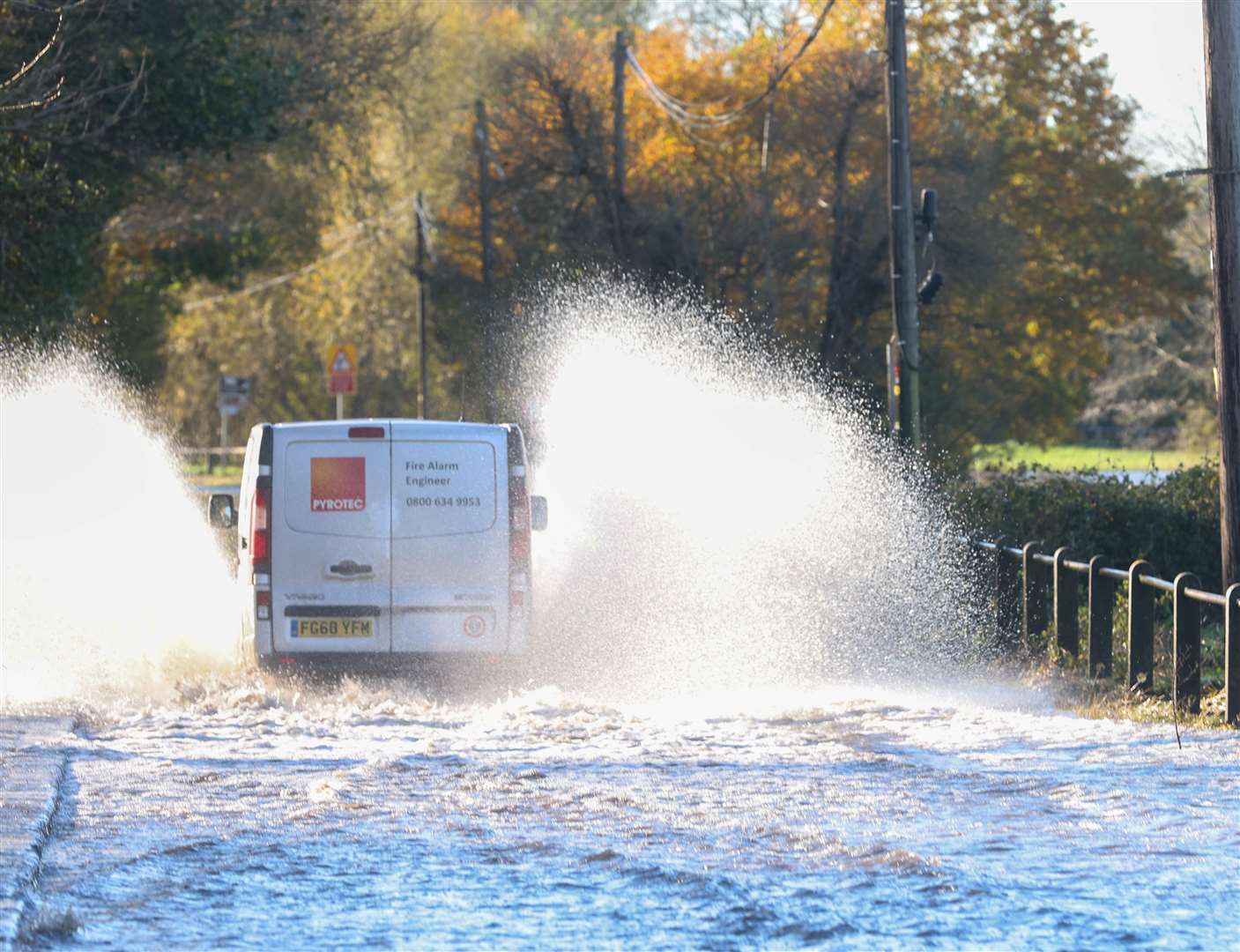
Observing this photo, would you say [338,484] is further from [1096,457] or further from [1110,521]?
[1096,457]

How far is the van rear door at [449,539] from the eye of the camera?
45.5ft

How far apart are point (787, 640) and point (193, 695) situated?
506cm

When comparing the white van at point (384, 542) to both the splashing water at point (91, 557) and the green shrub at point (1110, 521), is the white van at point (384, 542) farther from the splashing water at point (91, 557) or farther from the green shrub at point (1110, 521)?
the green shrub at point (1110, 521)

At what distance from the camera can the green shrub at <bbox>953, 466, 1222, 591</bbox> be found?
20281 mm

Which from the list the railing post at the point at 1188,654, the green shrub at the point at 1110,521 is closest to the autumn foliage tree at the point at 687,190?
the green shrub at the point at 1110,521

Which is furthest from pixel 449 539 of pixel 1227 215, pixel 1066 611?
pixel 1227 215

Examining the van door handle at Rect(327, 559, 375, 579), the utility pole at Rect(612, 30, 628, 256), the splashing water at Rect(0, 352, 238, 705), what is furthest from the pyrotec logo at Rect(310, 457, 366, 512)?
the utility pole at Rect(612, 30, 628, 256)

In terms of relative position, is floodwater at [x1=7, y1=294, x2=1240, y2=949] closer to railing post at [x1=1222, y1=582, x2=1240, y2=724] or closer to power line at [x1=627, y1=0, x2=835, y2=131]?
railing post at [x1=1222, y1=582, x2=1240, y2=724]

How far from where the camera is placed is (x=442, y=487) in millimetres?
13898

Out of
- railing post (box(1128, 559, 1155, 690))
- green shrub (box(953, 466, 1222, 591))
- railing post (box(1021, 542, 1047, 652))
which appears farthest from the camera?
green shrub (box(953, 466, 1222, 591))

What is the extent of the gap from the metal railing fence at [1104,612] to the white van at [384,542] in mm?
3917

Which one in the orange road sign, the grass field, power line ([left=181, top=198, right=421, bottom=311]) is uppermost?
power line ([left=181, top=198, right=421, bottom=311])

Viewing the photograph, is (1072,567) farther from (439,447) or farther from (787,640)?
(439,447)

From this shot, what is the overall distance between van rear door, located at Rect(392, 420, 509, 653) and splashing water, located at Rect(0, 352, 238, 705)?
217 cm
